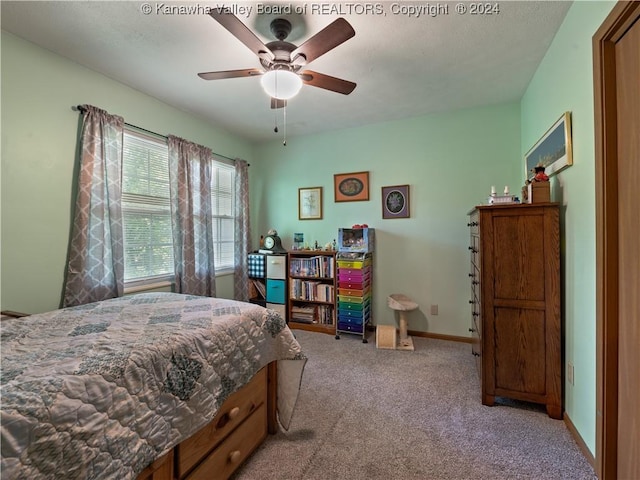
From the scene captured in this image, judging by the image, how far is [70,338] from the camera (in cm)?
120

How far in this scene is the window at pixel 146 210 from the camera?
259 centimetres

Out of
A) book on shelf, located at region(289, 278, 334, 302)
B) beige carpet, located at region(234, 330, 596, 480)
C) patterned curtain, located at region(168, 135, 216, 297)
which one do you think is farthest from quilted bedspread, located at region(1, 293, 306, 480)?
book on shelf, located at region(289, 278, 334, 302)

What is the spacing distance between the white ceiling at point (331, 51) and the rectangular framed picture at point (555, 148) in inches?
24.8

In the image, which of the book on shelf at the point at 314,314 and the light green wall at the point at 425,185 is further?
the book on shelf at the point at 314,314

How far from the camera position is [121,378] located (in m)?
0.94

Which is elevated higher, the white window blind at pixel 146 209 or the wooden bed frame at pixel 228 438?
the white window blind at pixel 146 209

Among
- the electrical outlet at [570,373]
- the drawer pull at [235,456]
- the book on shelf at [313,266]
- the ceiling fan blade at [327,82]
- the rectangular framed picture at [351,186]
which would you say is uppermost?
the ceiling fan blade at [327,82]

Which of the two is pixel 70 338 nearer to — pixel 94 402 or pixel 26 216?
pixel 94 402

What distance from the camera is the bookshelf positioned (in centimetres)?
340

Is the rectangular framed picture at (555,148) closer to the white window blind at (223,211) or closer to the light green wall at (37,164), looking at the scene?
the white window blind at (223,211)

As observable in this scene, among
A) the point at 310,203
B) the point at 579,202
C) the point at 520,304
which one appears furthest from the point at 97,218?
the point at 579,202

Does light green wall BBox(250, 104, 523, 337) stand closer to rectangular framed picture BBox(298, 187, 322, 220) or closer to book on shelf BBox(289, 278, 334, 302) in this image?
rectangular framed picture BBox(298, 187, 322, 220)

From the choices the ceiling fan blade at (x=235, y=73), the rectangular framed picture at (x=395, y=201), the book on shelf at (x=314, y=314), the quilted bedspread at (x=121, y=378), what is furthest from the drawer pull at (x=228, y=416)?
the rectangular framed picture at (x=395, y=201)

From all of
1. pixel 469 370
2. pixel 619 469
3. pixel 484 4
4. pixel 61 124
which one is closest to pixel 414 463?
pixel 619 469
